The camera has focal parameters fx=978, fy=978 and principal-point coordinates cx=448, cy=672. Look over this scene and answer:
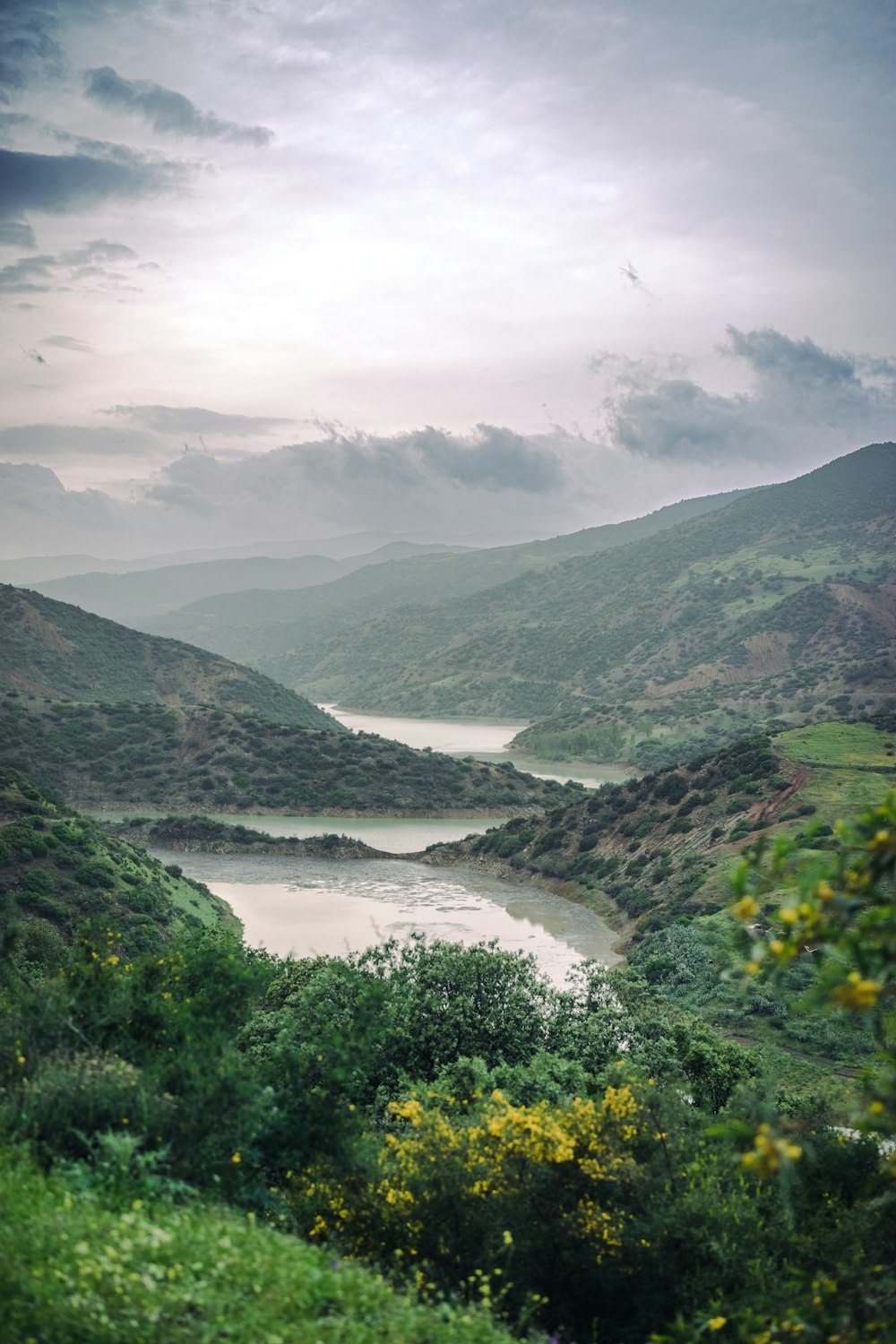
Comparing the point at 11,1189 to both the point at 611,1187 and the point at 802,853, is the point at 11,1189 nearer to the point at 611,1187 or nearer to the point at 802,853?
the point at 611,1187

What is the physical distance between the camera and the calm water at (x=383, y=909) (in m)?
40.5

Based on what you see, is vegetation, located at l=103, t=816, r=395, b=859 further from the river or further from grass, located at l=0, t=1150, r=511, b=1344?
grass, located at l=0, t=1150, r=511, b=1344

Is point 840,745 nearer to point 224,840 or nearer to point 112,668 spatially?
point 224,840

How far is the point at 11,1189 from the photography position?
8531 millimetres

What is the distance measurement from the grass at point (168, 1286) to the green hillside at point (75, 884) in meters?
19.6

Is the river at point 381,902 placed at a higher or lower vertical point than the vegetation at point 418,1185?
lower

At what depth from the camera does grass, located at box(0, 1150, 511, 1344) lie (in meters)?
7.11

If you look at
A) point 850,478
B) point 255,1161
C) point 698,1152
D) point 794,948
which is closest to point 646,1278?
point 698,1152

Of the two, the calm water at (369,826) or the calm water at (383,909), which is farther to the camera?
the calm water at (369,826)

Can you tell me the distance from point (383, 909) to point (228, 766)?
35.1m

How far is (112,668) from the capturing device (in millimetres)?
110438

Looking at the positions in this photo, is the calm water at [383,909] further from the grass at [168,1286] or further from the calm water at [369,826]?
the grass at [168,1286]

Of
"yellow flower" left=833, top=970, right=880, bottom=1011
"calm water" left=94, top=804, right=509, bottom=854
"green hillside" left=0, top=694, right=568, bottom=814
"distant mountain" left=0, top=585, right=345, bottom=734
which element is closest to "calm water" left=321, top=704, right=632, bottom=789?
"distant mountain" left=0, top=585, right=345, bottom=734

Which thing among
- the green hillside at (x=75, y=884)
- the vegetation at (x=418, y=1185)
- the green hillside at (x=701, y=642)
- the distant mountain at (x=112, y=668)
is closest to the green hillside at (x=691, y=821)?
the green hillside at (x=75, y=884)
